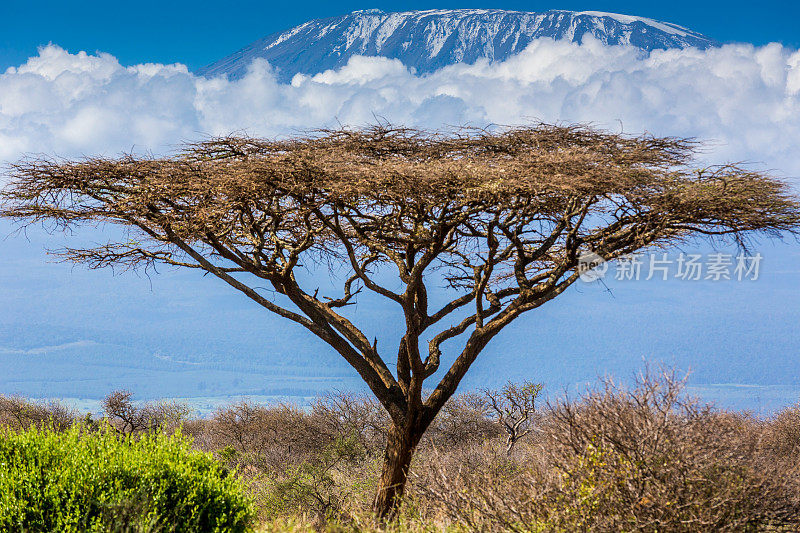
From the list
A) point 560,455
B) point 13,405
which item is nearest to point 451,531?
point 560,455

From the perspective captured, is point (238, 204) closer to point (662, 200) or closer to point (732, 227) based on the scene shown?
point (662, 200)

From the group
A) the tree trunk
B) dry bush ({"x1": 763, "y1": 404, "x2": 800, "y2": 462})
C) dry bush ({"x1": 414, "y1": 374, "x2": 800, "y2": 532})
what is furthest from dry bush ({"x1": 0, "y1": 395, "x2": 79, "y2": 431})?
dry bush ({"x1": 414, "y1": 374, "x2": 800, "y2": 532})

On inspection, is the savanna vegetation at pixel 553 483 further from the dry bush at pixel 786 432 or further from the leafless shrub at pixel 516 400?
the leafless shrub at pixel 516 400

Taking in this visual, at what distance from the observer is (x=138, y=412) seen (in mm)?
28016

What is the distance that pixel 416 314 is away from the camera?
486 inches

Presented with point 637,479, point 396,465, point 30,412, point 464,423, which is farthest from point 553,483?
point 30,412

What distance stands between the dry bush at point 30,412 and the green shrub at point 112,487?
2005 centimetres

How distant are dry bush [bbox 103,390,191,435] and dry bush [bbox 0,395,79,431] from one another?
1.39 metres

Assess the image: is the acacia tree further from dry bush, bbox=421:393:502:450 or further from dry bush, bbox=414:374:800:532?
dry bush, bbox=421:393:502:450

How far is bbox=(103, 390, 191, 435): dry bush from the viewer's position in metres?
26.2

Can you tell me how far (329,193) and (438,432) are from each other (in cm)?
1567

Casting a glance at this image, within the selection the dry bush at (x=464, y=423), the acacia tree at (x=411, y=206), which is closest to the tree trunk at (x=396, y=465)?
the acacia tree at (x=411, y=206)

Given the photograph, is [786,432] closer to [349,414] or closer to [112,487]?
[349,414]

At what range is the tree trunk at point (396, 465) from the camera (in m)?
12.0
